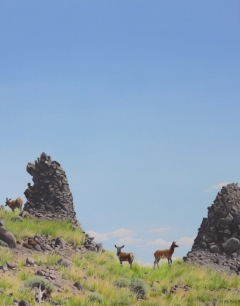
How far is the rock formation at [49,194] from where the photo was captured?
31275 millimetres

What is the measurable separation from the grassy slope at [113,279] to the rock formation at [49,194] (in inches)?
124

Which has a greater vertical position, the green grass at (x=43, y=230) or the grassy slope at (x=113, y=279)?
the green grass at (x=43, y=230)

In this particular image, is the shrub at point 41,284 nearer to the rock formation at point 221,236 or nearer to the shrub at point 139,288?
the shrub at point 139,288

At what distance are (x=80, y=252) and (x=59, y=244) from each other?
1.26m

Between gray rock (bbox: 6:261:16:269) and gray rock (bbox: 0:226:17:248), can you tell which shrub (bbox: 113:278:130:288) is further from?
gray rock (bbox: 0:226:17:248)

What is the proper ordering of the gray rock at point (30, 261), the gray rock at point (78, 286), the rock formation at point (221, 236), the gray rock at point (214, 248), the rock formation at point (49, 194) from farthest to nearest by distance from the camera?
1. the rock formation at point (49, 194)
2. the gray rock at point (214, 248)
3. the rock formation at point (221, 236)
4. the gray rock at point (30, 261)
5. the gray rock at point (78, 286)

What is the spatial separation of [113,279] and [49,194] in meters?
12.0

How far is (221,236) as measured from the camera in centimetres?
2756

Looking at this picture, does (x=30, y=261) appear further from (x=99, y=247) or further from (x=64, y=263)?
(x=99, y=247)

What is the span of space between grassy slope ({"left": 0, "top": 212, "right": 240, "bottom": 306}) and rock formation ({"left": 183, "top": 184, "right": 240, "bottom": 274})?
155 cm

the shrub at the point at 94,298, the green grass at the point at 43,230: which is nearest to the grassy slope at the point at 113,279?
the green grass at the point at 43,230

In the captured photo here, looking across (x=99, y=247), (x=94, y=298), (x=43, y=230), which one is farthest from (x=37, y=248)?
(x=94, y=298)

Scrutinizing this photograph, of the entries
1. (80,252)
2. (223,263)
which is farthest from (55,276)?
(223,263)

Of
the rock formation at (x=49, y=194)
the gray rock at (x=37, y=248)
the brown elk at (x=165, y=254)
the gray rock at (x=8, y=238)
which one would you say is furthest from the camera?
the rock formation at (x=49, y=194)
